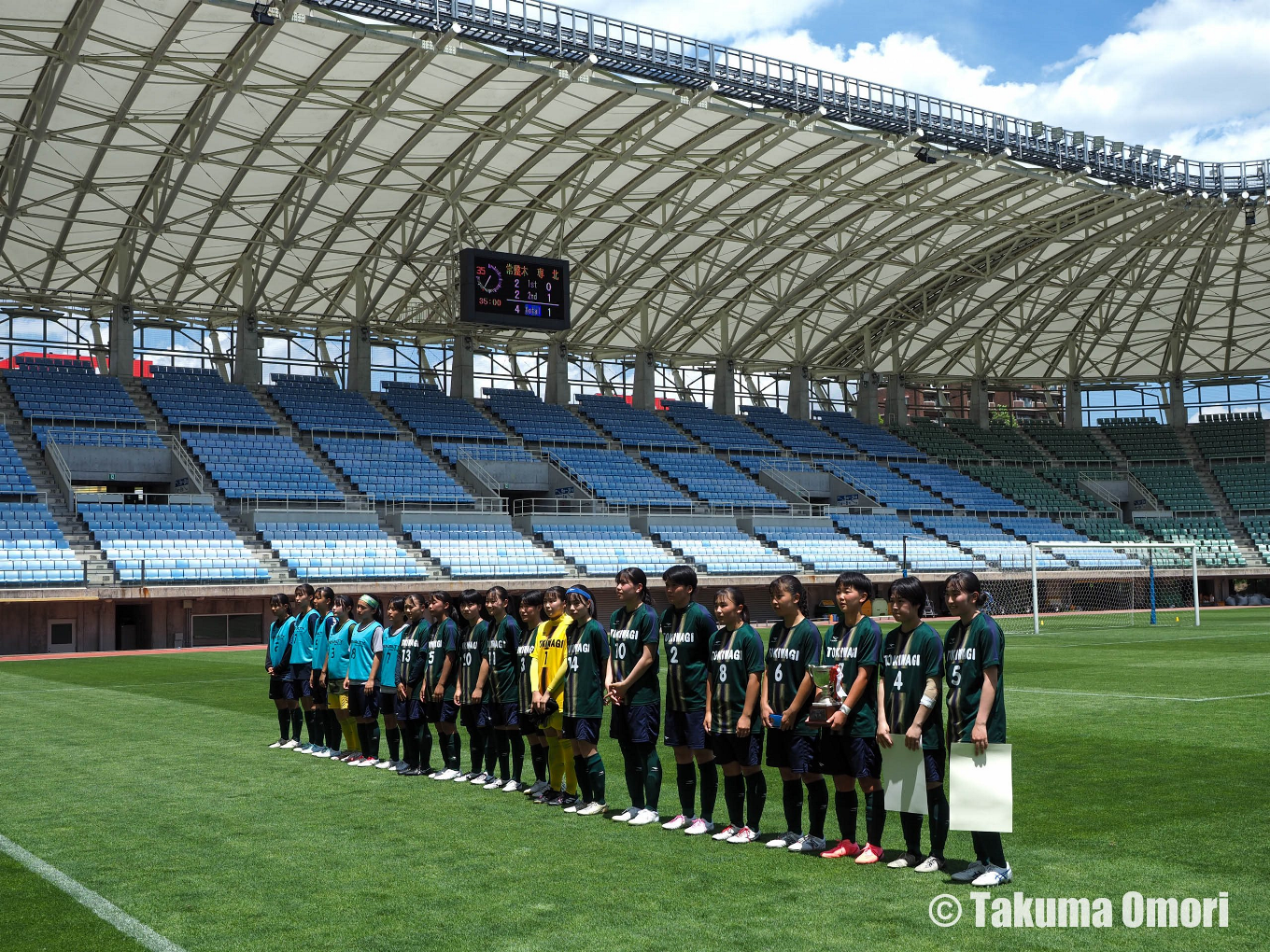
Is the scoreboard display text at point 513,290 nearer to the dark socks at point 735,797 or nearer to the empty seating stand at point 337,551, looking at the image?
the empty seating stand at point 337,551

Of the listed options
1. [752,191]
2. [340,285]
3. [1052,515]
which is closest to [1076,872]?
[752,191]

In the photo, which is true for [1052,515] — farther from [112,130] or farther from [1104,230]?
[112,130]

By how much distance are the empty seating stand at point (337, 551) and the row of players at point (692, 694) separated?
2647 cm

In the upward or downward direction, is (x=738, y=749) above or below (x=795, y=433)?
below

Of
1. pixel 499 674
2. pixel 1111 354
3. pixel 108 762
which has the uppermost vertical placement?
pixel 1111 354

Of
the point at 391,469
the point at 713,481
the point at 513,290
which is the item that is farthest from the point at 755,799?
the point at 713,481

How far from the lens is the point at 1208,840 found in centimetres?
857

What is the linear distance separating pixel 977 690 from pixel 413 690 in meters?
6.49

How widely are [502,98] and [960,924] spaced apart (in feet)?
112

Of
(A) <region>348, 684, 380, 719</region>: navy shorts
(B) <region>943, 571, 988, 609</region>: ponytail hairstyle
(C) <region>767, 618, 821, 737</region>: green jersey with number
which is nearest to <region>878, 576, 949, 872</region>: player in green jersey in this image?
(B) <region>943, 571, 988, 609</region>: ponytail hairstyle

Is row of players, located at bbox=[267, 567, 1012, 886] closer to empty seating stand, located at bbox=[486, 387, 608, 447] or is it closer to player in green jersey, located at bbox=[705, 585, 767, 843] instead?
player in green jersey, located at bbox=[705, 585, 767, 843]

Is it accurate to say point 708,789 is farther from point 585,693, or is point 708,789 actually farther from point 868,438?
point 868,438

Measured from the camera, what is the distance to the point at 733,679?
29.2 feet

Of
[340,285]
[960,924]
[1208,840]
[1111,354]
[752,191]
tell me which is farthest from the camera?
[1111,354]
